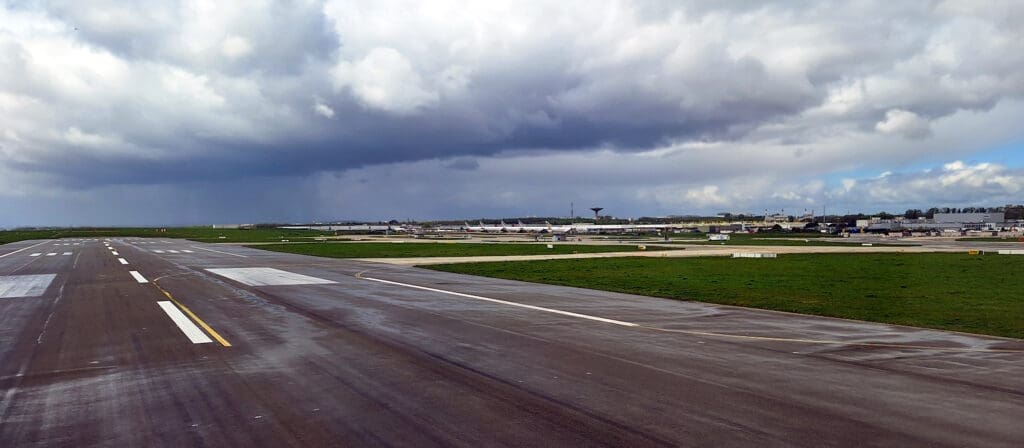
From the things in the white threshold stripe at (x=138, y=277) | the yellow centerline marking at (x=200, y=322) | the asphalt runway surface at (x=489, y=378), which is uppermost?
the white threshold stripe at (x=138, y=277)

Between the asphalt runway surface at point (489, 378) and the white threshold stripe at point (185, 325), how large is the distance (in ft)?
0.31

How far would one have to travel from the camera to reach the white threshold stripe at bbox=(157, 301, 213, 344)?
13.5 metres

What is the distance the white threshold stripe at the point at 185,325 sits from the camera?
13492mm

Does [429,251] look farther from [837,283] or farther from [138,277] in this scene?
[837,283]

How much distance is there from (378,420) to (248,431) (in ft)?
4.85

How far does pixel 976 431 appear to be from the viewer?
727 cm

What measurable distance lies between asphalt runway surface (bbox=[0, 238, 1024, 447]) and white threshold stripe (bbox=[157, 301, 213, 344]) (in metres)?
0.10

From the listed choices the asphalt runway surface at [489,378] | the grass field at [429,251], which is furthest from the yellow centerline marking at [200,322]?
the grass field at [429,251]

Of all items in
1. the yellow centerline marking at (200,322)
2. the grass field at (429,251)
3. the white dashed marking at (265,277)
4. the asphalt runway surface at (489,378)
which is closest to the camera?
the asphalt runway surface at (489,378)

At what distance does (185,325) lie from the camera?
1544 cm

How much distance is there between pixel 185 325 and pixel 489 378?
9.48m

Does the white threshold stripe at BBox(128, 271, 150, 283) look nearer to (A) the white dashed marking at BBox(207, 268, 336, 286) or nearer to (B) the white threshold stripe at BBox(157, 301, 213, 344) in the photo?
(A) the white dashed marking at BBox(207, 268, 336, 286)

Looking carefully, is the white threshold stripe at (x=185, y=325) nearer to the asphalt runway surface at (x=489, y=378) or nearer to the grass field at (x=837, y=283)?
the asphalt runway surface at (x=489, y=378)

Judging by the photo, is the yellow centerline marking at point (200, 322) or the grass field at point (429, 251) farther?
the grass field at point (429, 251)
